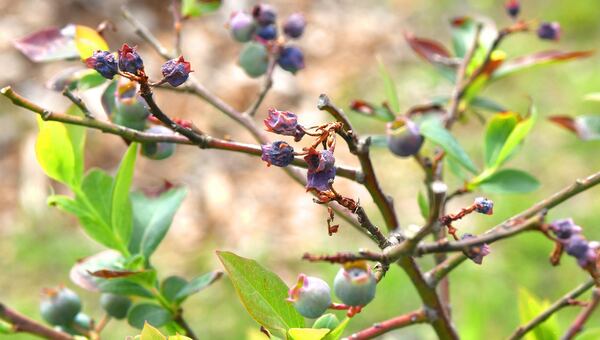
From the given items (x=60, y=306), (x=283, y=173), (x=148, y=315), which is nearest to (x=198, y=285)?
(x=148, y=315)

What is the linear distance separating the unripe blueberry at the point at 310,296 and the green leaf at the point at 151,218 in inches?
10.3

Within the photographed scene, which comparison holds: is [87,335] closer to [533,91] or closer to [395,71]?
[533,91]

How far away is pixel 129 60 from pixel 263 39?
0.36 metres

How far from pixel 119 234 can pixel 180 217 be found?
255cm

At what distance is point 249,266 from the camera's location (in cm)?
52

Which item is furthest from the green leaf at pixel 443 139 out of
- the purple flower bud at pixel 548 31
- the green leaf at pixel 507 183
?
the purple flower bud at pixel 548 31

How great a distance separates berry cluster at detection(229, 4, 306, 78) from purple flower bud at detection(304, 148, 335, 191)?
14.5 inches

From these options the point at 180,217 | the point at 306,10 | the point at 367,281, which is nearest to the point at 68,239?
the point at 180,217

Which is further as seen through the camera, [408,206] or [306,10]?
[306,10]

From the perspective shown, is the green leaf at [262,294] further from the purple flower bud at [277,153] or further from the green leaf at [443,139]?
the green leaf at [443,139]

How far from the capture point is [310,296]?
49cm

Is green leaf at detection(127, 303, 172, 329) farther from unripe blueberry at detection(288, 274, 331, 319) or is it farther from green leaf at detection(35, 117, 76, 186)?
unripe blueberry at detection(288, 274, 331, 319)

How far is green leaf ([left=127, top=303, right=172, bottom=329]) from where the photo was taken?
2.28 ft

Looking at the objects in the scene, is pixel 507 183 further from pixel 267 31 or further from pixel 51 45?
pixel 51 45
